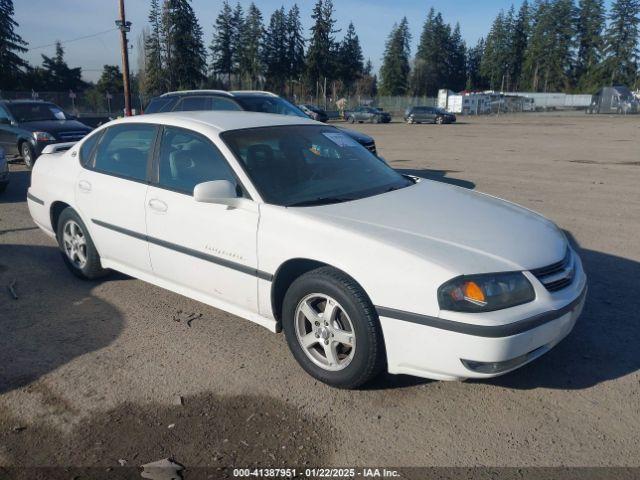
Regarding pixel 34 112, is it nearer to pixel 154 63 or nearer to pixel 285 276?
pixel 285 276

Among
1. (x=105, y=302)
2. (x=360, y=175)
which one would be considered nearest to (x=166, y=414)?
(x=105, y=302)

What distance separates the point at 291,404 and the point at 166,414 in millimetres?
713

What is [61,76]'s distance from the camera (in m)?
76.2

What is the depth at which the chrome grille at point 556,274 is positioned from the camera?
3102mm

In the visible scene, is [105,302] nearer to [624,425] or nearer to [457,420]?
[457,420]

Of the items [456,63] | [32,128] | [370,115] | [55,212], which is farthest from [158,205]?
[456,63]

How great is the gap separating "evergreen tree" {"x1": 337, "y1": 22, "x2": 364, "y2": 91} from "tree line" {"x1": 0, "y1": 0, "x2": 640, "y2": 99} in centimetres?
18

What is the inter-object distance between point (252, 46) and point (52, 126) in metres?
83.3

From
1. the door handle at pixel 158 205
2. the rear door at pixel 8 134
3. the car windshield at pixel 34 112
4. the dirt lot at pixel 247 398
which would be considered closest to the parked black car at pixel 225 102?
the car windshield at pixel 34 112

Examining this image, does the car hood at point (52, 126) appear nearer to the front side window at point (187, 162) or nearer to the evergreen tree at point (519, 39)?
the front side window at point (187, 162)

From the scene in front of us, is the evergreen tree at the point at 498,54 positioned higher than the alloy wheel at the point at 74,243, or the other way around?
the evergreen tree at the point at 498,54

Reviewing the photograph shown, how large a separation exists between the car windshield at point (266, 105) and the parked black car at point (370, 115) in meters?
35.6

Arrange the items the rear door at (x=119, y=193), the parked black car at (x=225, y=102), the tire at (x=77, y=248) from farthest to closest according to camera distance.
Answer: the parked black car at (x=225, y=102), the tire at (x=77, y=248), the rear door at (x=119, y=193)

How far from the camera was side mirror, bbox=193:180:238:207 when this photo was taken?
3.48 meters
